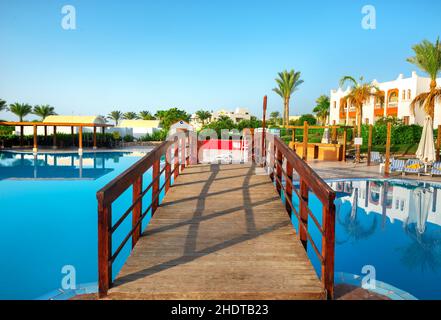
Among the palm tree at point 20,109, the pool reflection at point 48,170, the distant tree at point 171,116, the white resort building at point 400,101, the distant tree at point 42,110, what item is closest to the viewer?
the pool reflection at point 48,170

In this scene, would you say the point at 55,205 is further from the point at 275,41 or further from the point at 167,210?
the point at 275,41

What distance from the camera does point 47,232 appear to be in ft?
23.4

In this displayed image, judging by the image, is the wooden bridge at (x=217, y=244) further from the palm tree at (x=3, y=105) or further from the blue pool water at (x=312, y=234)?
the palm tree at (x=3, y=105)

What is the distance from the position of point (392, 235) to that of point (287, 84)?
33.3 meters

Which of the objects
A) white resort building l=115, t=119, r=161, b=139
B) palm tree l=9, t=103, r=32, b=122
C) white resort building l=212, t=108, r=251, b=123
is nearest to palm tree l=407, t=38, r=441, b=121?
white resort building l=115, t=119, r=161, b=139

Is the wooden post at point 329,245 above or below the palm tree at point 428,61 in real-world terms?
below

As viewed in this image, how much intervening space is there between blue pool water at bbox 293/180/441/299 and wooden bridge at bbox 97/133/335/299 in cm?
178

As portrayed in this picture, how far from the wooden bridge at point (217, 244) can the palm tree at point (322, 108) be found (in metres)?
55.0

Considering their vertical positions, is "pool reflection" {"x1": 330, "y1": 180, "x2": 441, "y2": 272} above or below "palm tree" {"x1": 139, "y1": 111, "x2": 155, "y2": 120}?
below

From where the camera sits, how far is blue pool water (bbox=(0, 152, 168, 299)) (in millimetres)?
5000

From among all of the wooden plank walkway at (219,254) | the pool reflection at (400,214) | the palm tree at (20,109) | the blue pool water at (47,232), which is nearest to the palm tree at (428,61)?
the pool reflection at (400,214)

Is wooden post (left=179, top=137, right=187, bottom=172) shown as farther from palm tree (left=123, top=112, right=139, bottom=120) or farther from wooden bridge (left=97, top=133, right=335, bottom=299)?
palm tree (left=123, top=112, right=139, bottom=120)

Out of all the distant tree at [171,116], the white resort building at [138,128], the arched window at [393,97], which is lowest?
the white resort building at [138,128]

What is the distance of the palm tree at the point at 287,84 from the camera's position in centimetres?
3819
